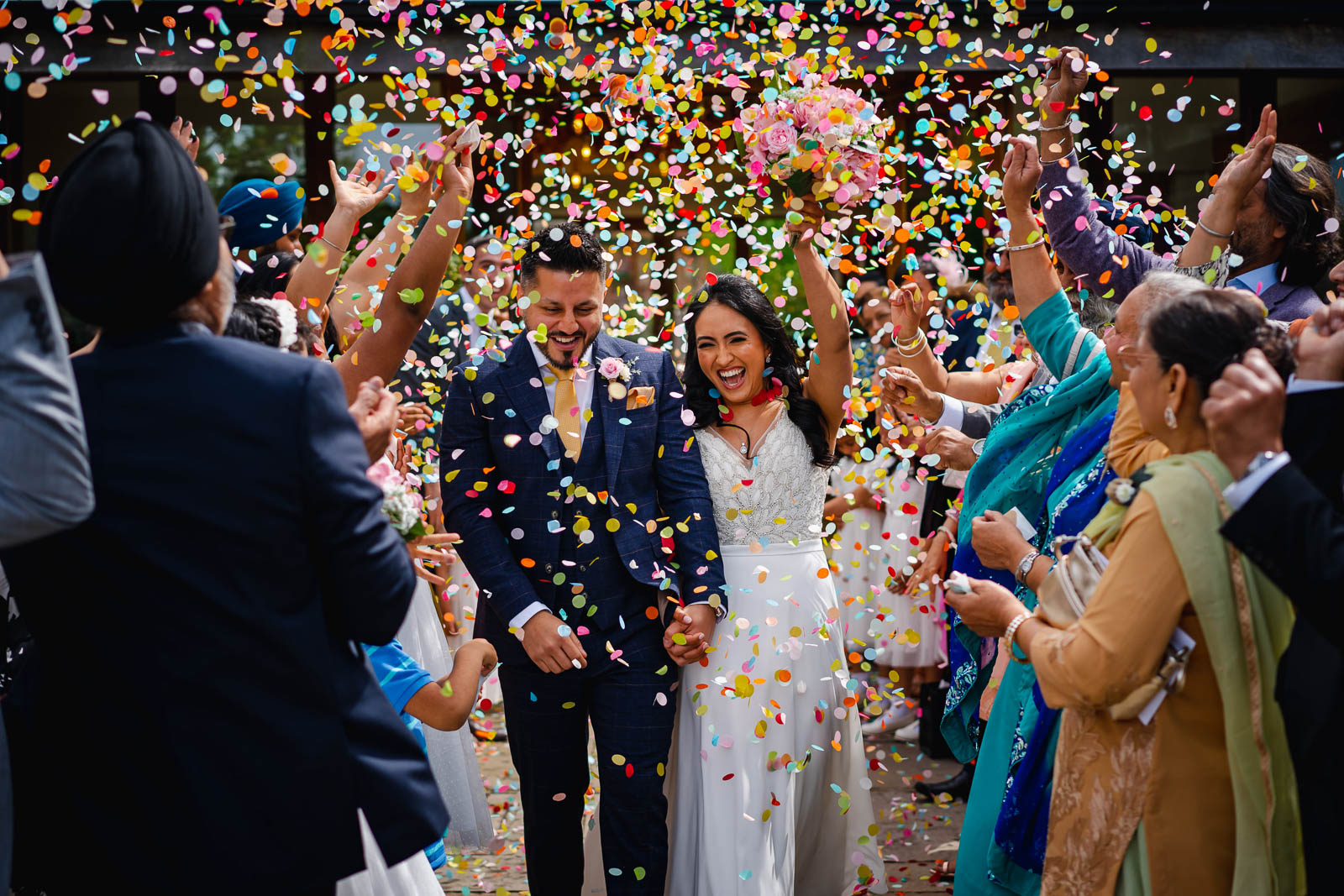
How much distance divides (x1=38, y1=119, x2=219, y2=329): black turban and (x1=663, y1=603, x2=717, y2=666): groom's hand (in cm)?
177

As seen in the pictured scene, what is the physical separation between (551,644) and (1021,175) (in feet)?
5.96

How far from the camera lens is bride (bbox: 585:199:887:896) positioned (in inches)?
130

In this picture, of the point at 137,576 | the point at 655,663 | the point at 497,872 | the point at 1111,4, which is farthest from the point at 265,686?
the point at 1111,4

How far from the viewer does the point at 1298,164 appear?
10.2 feet

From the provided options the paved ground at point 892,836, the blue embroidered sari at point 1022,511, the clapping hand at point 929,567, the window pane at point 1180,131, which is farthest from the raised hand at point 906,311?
the window pane at point 1180,131

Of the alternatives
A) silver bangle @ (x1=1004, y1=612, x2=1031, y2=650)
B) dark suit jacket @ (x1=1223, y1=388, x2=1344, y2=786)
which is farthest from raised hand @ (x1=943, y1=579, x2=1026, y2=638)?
dark suit jacket @ (x1=1223, y1=388, x2=1344, y2=786)

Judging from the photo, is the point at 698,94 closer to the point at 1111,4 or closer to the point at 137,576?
the point at 137,576

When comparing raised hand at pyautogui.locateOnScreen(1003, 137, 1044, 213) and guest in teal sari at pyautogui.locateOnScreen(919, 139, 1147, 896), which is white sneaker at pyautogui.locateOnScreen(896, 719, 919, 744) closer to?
guest in teal sari at pyautogui.locateOnScreen(919, 139, 1147, 896)

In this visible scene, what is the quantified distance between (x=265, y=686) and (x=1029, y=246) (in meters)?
2.29

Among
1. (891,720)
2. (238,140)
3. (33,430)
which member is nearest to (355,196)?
(33,430)

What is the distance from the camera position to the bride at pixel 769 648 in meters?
3.29

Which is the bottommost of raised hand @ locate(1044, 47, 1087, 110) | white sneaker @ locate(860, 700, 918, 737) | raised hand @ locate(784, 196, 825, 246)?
white sneaker @ locate(860, 700, 918, 737)

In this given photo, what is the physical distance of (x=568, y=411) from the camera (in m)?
3.34

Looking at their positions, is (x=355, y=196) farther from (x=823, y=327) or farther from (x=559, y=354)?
(x=823, y=327)
